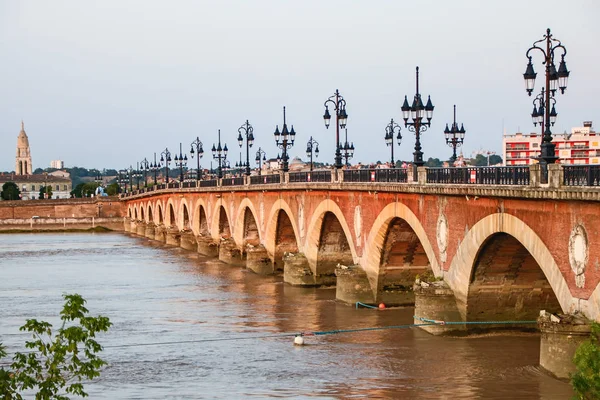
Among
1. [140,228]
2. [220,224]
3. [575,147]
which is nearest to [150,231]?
[140,228]

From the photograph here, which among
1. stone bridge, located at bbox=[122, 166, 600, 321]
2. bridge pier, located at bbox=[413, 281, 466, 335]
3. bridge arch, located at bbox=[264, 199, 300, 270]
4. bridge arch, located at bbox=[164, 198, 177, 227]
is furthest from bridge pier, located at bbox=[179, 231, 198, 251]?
bridge pier, located at bbox=[413, 281, 466, 335]

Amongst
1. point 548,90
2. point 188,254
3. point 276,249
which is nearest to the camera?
point 548,90

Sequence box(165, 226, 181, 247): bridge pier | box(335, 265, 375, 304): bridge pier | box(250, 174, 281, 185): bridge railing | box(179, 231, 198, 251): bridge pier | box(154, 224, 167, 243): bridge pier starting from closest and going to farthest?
1. box(335, 265, 375, 304): bridge pier
2. box(250, 174, 281, 185): bridge railing
3. box(179, 231, 198, 251): bridge pier
4. box(165, 226, 181, 247): bridge pier
5. box(154, 224, 167, 243): bridge pier

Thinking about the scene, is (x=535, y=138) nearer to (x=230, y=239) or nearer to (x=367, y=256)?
(x=230, y=239)

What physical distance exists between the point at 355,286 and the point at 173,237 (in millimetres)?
47531

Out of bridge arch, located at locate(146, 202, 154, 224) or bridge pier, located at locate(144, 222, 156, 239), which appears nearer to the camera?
bridge pier, located at locate(144, 222, 156, 239)

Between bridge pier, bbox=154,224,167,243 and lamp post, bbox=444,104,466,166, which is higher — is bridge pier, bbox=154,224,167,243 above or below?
below

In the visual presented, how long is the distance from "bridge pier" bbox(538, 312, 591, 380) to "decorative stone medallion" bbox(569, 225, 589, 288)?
78 centimetres

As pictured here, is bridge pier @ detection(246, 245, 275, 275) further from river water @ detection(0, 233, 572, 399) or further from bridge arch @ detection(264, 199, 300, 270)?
river water @ detection(0, 233, 572, 399)

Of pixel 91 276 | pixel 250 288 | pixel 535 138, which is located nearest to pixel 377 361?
pixel 250 288

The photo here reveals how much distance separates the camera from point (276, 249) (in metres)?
49.9

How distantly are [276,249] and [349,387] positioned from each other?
2729 centimetres

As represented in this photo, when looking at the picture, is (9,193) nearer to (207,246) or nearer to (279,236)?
(207,246)

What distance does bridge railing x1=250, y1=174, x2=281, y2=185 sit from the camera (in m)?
50.6
